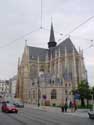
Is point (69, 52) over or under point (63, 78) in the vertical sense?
over

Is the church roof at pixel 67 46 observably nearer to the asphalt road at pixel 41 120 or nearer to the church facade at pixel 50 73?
the church facade at pixel 50 73

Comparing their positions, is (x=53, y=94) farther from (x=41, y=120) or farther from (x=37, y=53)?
(x=41, y=120)

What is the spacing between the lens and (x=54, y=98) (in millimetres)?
68188

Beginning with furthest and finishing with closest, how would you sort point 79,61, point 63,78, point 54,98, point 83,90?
point 79,61 < point 63,78 < point 54,98 < point 83,90

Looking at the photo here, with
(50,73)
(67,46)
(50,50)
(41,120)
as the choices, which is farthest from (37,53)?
(41,120)

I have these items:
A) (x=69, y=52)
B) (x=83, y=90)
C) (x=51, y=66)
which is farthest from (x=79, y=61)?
(x=83, y=90)

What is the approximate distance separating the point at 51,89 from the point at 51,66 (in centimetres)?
1765

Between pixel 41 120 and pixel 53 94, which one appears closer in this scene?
pixel 41 120

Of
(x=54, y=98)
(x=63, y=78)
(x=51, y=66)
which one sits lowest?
(x=54, y=98)

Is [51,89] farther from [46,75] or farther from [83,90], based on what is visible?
[83,90]

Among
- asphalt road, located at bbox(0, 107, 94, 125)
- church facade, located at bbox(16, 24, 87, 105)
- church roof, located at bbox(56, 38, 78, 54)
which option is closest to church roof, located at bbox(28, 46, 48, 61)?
church facade, located at bbox(16, 24, 87, 105)

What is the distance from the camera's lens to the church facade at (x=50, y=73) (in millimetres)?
69438

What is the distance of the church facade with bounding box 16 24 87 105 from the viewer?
69438 millimetres

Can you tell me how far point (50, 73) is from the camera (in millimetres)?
78375
